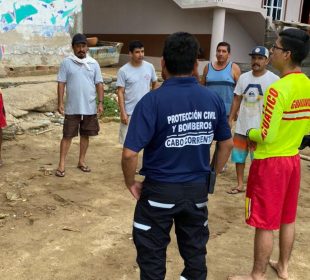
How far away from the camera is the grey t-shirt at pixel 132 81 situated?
17.4ft

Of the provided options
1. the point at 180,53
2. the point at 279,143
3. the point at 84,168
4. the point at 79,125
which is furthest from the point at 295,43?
the point at 84,168

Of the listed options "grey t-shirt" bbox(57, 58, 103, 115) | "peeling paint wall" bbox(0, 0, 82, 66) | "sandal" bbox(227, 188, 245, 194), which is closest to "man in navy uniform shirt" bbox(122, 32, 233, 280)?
"sandal" bbox(227, 188, 245, 194)

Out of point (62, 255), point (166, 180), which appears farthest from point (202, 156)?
point (62, 255)

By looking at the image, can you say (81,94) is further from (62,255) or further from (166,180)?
(166,180)

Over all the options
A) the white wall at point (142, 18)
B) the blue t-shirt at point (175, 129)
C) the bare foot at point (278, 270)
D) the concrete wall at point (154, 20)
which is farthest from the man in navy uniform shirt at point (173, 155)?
the white wall at point (142, 18)

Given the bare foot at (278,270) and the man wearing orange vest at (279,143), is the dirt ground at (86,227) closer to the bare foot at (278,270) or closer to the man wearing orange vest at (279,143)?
the bare foot at (278,270)

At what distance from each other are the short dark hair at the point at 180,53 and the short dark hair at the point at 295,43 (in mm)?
836

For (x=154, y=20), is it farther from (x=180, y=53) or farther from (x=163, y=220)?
(x=163, y=220)

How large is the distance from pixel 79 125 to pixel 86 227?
1.98 m

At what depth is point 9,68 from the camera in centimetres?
971

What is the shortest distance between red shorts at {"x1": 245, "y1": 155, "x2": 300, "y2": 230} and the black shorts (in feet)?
9.85

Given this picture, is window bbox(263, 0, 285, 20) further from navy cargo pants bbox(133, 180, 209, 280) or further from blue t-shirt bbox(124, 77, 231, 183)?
navy cargo pants bbox(133, 180, 209, 280)

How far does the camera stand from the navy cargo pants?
2373 mm

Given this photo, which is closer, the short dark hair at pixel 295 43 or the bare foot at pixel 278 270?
the short dark hair at pixel 295 43
